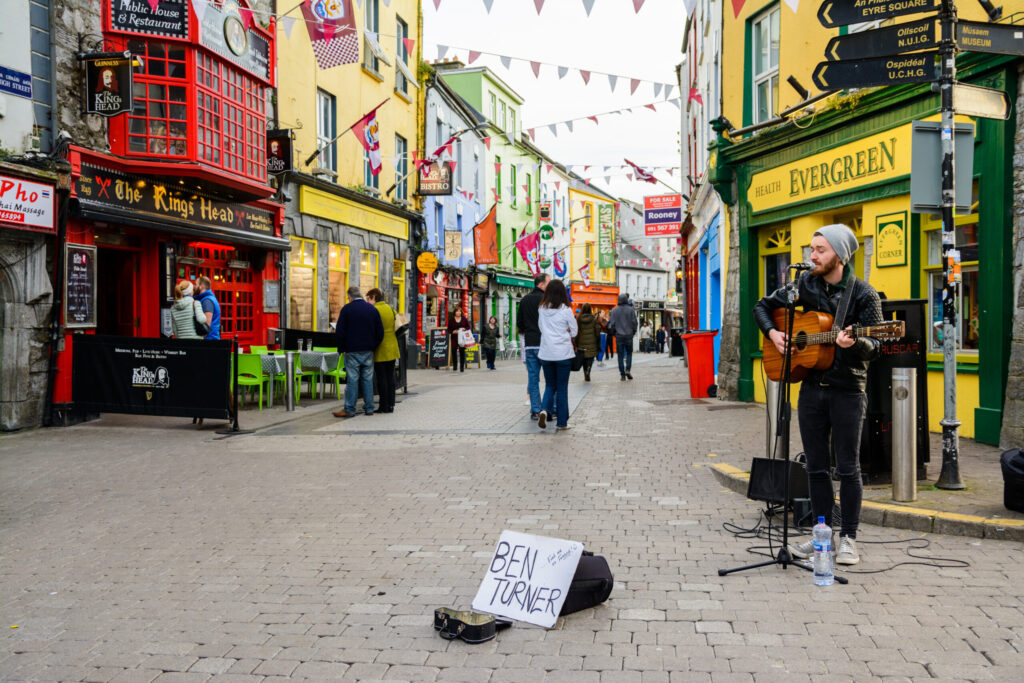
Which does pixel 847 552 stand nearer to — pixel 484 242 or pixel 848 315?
pixel 848 315

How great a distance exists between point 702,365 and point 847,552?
32.5 ft

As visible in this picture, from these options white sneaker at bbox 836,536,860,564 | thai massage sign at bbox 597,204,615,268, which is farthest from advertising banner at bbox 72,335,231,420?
thai massage sign at bbox 597,204,615,268

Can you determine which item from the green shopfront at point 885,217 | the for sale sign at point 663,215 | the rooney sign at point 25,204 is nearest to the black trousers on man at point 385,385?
the rooney sign at point 25,204

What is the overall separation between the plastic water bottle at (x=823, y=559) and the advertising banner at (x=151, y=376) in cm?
809

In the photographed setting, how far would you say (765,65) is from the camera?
13.4 metres

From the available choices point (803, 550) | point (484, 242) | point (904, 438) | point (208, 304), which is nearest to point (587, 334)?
point (208, 304)

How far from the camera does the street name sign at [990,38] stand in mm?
6332

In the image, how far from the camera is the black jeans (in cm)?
473

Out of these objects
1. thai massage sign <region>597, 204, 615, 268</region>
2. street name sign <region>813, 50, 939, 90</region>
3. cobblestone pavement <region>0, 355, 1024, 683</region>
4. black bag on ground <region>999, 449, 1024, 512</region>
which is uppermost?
thai massage sign <region>597, 204, 615, 268</region>

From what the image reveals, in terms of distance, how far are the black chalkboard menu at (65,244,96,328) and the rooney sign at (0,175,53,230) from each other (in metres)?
0.69

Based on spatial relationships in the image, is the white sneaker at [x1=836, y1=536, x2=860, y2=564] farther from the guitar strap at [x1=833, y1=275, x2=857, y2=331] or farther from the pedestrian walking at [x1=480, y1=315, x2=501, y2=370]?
the pedestrian walking at [x1=480, y1=315, x2=501, y2=370]

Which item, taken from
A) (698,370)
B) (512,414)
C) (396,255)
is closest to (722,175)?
(698,370)

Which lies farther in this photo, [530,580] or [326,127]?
[326,127]

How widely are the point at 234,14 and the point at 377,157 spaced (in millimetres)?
6904
